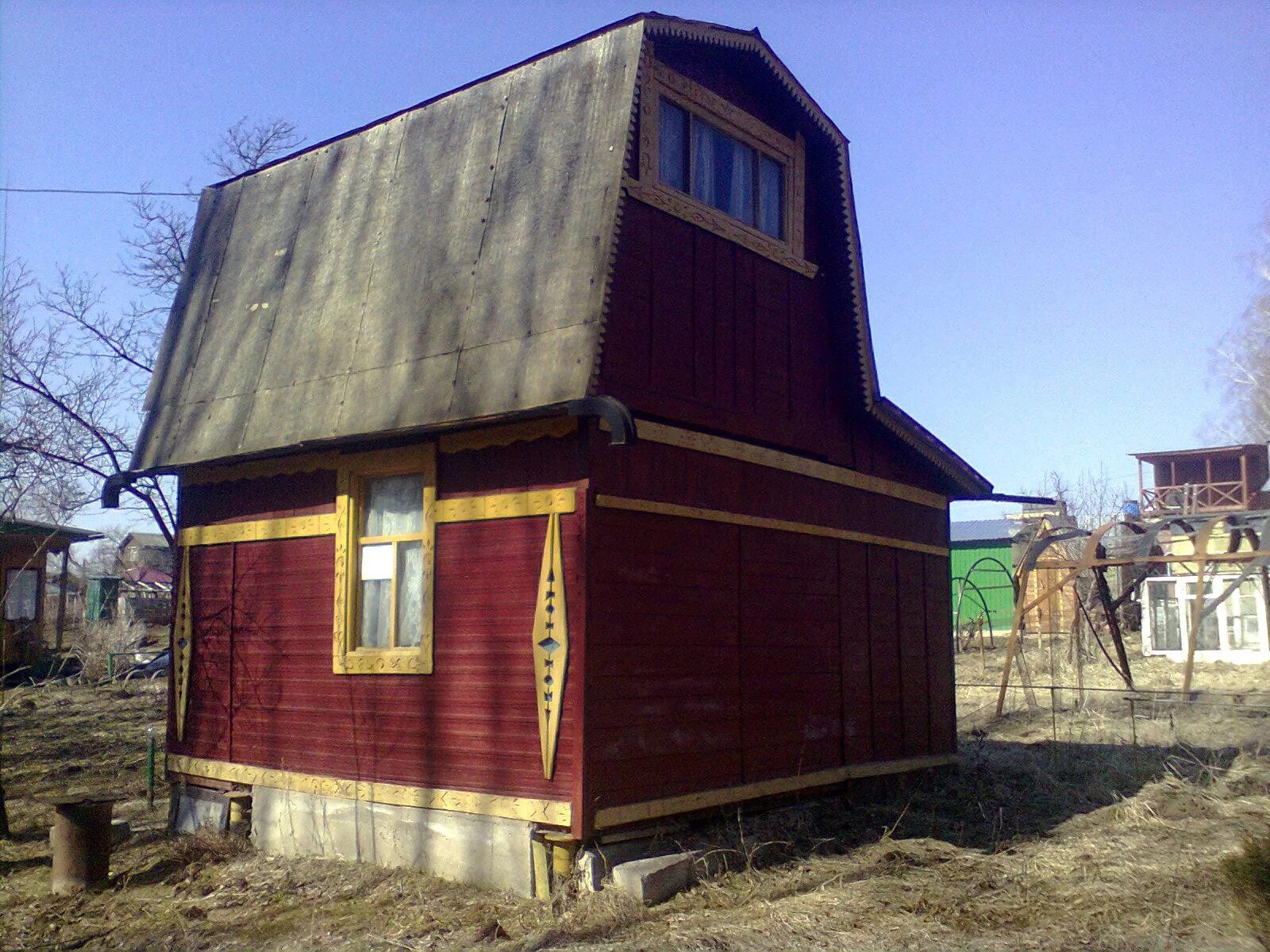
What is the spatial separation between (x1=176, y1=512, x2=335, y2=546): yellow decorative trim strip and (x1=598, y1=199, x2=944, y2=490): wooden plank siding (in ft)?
11.5

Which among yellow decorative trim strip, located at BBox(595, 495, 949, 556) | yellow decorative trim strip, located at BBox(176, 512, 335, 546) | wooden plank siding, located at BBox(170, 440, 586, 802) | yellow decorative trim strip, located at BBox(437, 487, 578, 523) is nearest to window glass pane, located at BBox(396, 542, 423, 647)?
wooden plank siding, located at BBox(170, 440, 586, 802)

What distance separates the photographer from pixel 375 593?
1036 centimetres

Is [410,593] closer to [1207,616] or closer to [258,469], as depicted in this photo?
[258,469]

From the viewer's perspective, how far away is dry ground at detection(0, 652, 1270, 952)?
758cm

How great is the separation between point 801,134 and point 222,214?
22.5 feet

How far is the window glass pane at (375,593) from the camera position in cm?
1027

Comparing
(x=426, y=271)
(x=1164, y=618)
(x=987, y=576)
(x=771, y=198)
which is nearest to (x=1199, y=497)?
(x=987, y=576)

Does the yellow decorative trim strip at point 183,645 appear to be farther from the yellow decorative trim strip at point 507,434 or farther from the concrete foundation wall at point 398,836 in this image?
the yellow decorative trim strip at point 507,434

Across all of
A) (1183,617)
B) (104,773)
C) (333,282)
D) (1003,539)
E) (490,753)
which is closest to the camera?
(490,753)

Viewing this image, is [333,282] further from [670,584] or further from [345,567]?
[670,584]

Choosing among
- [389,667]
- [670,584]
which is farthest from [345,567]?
[670,584]

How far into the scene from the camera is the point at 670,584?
941cm

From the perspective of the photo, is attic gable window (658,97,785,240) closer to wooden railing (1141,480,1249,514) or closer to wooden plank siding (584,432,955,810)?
wooden plank siding (584,432,955,810)

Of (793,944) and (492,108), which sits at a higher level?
(492,108)
